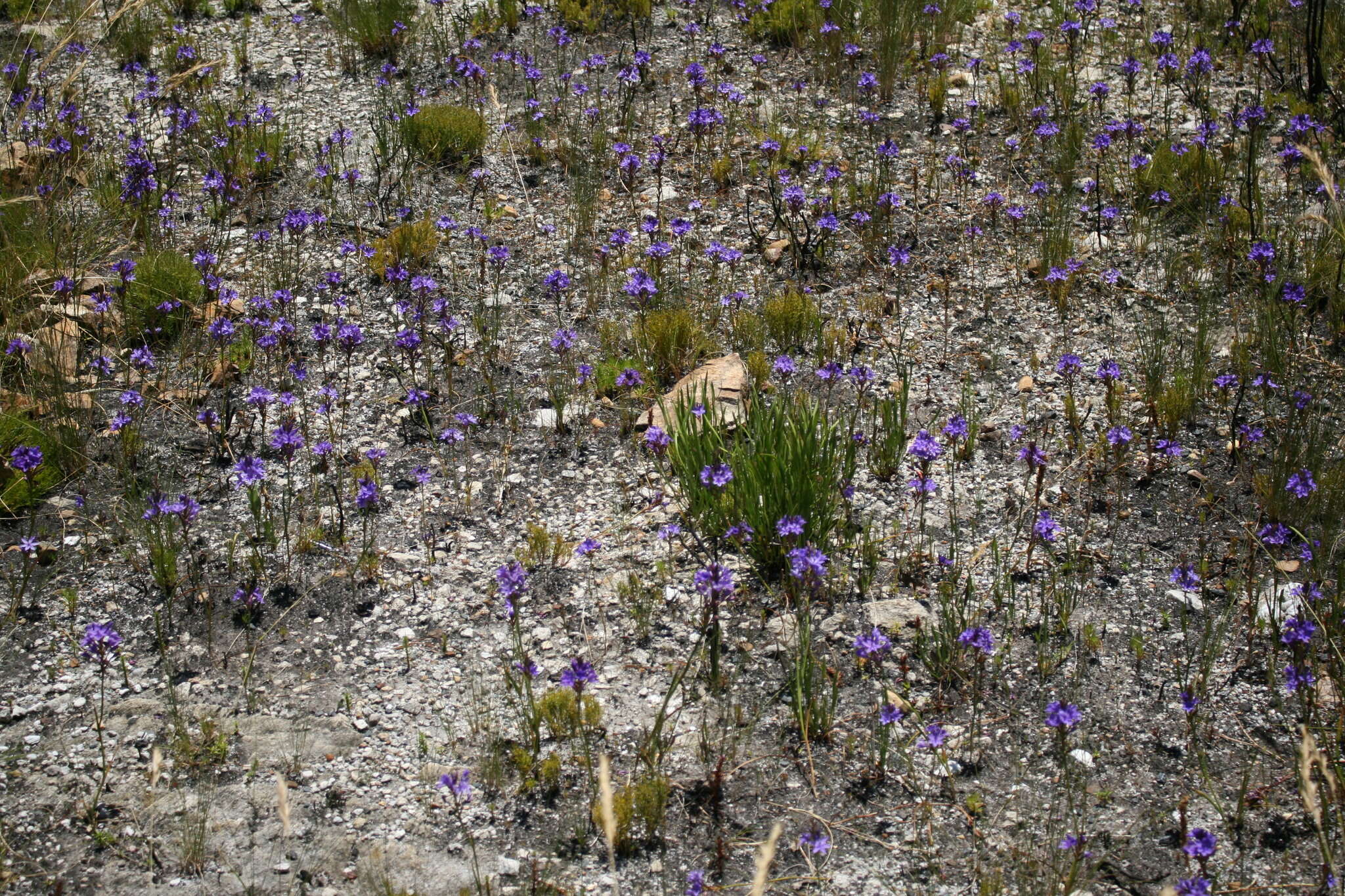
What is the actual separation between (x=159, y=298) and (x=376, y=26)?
12.9 feet

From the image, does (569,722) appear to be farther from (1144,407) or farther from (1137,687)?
(1144,407)

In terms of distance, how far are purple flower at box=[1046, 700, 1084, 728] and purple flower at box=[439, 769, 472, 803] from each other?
2010 mm

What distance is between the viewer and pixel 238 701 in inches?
161

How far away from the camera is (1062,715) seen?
3.65 m

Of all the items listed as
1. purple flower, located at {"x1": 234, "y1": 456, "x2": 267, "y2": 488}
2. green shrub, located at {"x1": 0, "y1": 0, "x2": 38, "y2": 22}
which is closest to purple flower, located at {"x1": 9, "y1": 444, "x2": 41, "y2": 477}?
purple flower, located at {"x1": 234, "y1": 456, "x2": 267, "y2": 488}

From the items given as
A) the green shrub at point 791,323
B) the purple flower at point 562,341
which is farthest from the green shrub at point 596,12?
the purple flower at point 562,341

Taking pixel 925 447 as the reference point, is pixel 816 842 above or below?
below

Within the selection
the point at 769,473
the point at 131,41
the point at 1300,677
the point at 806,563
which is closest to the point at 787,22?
the point at 131,41

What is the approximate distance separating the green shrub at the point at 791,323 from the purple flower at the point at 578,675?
8.98ft

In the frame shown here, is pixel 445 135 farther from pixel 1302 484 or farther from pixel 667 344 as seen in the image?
pixel 1302 484

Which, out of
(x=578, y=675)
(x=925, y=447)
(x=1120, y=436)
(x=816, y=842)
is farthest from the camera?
(x=1120, y=436)

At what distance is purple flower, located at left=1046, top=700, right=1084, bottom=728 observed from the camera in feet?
11.9

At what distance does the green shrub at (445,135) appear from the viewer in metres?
7.46

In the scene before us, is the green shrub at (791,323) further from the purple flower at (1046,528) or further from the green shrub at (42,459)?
the green shrub at (42,459)
